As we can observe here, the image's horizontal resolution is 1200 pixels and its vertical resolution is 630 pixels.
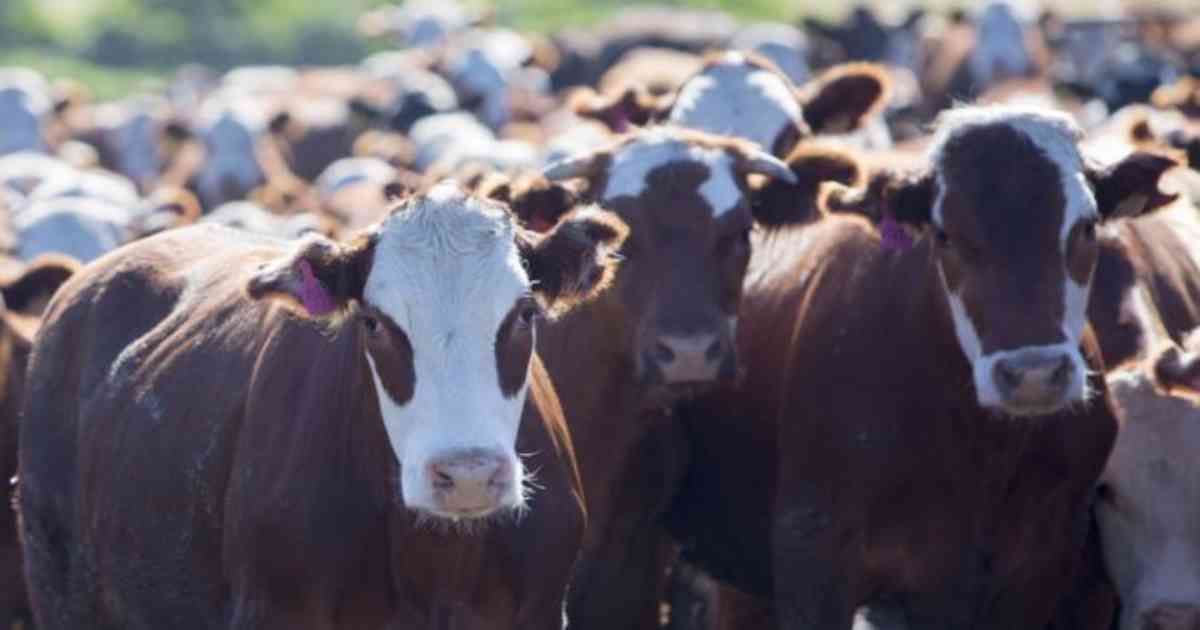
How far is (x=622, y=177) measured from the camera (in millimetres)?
9391

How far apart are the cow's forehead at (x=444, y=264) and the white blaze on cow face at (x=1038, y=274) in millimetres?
1579

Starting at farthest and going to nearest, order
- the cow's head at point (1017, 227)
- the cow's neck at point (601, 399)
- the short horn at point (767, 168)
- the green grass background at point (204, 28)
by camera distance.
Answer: the green grass background at point (204, 28) < the short horn at point (767, 168) < the cow's neck at point (601, 399) < the cow's head at point (1017, 227)

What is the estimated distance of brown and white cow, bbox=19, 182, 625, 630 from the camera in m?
7.19

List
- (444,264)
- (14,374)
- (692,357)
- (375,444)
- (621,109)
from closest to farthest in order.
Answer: (444,264), (375,444), (692,357), (14,374), (621,109)

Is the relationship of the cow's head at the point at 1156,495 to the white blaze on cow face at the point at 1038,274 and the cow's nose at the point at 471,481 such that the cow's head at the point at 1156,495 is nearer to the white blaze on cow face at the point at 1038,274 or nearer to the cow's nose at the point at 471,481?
the white blaze on cow face at the point at 1038,274

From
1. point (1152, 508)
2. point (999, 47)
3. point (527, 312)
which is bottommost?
point (999, 47)

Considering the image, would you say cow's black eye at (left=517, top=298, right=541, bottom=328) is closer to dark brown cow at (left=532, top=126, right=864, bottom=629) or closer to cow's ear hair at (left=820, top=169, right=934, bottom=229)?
dark brown cow at (left=532, top=126, right=864, bottom=629)

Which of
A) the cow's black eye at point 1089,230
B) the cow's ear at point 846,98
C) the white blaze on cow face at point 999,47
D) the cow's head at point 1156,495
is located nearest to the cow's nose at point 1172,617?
the cow's head at point 1156,495

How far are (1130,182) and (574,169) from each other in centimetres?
177

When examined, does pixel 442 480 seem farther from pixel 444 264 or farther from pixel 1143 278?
pixel 1143 278

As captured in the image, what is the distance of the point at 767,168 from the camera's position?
9.47 metres

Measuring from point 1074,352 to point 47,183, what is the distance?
13034 millimetres

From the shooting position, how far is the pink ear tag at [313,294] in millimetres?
7387

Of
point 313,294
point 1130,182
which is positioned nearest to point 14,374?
point 313,294
